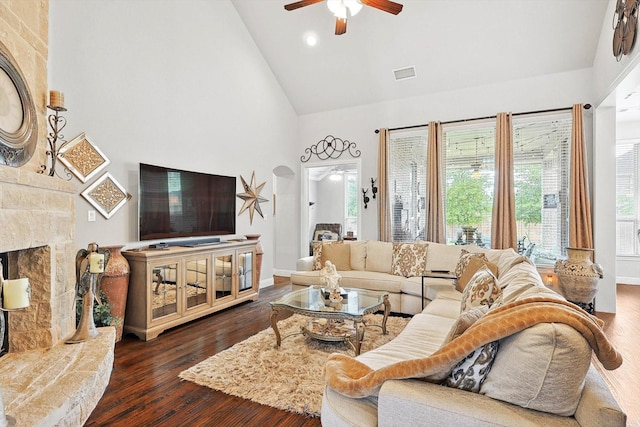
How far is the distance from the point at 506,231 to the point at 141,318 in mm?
4611

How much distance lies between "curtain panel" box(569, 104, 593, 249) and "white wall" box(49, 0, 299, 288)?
4338 millimetres

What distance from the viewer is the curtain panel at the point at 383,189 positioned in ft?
18.5

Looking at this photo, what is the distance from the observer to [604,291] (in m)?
4.36

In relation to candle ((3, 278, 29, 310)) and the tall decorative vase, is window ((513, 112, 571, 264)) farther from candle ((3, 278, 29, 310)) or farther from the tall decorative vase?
candle ((3, 278, 29, 310))

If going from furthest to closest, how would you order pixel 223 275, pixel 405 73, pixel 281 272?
pixel 281 272 < pixel 405 73 < pixel 223 275

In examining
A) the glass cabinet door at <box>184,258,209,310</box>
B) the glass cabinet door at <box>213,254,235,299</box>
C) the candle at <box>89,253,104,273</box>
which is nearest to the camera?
the candle at <box>89,253,104,273</box>


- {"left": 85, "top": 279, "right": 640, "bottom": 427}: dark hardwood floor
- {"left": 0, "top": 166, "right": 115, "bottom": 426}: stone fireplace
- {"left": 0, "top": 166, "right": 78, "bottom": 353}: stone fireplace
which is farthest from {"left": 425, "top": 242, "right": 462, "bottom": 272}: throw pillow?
{"left": 0, "top": 166, "right": 78, "bottom": 353}: stone fireplace

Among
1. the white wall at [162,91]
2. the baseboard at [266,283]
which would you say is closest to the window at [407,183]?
the white wall at [162,91]

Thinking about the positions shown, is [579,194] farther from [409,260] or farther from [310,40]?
[310,40]

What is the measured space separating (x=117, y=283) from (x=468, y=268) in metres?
3.38

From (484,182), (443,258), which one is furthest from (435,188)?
(443,258)

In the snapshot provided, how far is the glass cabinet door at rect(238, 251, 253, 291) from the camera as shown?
15.0 ft

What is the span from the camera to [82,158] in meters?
3.21

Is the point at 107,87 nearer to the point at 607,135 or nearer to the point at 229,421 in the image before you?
the point at 229,421
